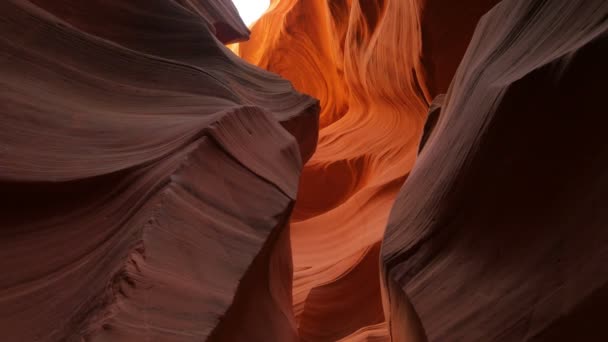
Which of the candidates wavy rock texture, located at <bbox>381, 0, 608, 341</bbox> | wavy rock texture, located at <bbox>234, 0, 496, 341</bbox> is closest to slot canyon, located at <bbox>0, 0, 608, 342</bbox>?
wavy rock texture, located at <bbox>381, 0, 608, 341</bbox>

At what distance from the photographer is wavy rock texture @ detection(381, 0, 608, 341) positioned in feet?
3.14

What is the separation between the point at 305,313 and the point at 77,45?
1686mm

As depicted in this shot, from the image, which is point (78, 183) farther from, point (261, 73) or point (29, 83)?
point (261, 73)

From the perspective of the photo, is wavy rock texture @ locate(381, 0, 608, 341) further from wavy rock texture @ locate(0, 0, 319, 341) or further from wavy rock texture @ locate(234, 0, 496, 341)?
wavy rock texture @ locate(234, 0, 496, 341)

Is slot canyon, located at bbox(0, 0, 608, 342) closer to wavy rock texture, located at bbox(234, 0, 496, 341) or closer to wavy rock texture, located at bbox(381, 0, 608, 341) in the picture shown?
wavy rock texture, located at bbox(381, 0, 608, 341)

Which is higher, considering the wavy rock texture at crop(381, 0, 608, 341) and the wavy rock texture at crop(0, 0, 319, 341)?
the wavy rock texture at crop(0, 0, 319, 341)

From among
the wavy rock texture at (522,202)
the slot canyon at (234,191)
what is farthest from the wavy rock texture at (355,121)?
the wavy rock texture at (522,202)

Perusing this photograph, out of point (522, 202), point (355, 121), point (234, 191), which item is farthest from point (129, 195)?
point (355, 121)

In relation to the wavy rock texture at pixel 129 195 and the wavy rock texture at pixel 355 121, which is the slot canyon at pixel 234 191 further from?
the wavy rock texture at pixel 355 121

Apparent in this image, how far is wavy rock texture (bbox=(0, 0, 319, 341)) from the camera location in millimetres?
919

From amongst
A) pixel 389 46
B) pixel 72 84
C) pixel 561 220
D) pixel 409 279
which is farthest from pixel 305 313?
pixel 389 46

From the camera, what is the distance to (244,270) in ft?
3.71

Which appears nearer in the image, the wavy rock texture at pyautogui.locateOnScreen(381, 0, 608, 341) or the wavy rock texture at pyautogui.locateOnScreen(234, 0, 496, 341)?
the wavy rock texture at pyautogui.locateOnScreen(381, 0, 608, 341)

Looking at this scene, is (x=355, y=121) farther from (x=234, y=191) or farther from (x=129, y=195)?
(x=129, y=195)
